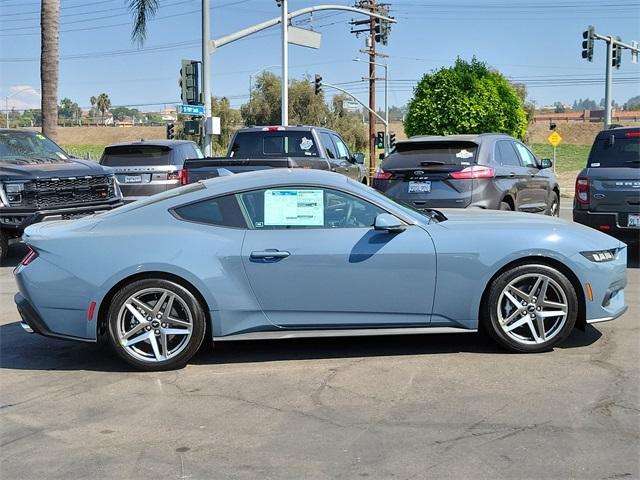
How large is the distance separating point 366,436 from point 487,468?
0.73 m

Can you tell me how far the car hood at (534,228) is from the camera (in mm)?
5594

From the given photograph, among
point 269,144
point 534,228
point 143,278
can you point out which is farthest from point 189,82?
point 534,228

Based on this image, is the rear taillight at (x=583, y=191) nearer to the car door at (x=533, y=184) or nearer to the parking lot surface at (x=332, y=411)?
the car door at (x=533, y=184)

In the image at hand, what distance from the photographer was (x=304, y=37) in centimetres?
2350

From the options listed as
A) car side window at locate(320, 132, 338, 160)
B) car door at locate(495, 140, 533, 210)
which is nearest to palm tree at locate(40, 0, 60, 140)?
car side window at locate(320, 132, 338, 160)

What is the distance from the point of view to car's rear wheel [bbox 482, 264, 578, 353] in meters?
5.51

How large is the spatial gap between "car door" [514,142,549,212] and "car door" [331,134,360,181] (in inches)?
145

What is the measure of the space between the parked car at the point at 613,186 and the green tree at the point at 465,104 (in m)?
19.7

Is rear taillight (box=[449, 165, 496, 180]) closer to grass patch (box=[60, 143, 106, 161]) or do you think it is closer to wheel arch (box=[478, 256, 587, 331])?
wheel arch (box=[478, 256, 587, 331])

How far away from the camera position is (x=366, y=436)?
4.16m

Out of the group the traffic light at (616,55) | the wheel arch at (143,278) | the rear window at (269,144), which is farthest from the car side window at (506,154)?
the traffic light at (616,55)

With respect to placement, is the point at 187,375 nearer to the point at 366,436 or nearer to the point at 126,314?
the point at 126,314

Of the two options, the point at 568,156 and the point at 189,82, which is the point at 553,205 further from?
the point at 568,156

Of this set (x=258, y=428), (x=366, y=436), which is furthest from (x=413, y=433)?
(x=258, y=428)
